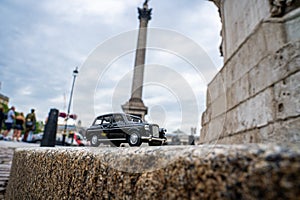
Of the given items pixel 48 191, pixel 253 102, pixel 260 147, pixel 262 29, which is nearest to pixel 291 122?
pixel 253 102

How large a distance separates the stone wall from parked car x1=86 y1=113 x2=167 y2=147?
5.21 feet

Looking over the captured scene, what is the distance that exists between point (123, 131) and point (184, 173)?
828 millimetres

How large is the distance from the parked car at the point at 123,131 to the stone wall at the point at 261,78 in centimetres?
159

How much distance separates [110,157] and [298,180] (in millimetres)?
670

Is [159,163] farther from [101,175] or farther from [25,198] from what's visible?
[25,198]

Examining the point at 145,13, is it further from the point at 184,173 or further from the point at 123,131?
the point at 184,173

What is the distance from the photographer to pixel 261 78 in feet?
8.97

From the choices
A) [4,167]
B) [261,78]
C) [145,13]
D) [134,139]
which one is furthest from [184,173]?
[145,13]

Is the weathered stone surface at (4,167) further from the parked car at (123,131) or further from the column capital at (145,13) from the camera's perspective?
the column capital at (145,13)

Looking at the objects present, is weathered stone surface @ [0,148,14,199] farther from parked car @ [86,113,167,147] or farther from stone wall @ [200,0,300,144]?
stone wall @ [200,0,300,144]

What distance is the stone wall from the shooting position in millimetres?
2291

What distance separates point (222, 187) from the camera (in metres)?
0.52

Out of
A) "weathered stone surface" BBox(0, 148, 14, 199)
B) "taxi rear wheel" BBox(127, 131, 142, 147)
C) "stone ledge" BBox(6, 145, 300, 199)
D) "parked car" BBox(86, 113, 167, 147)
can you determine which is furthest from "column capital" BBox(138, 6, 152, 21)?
"stone ledge" BBox(6, 145, 300, 199)

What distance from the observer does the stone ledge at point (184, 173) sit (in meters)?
0.45
